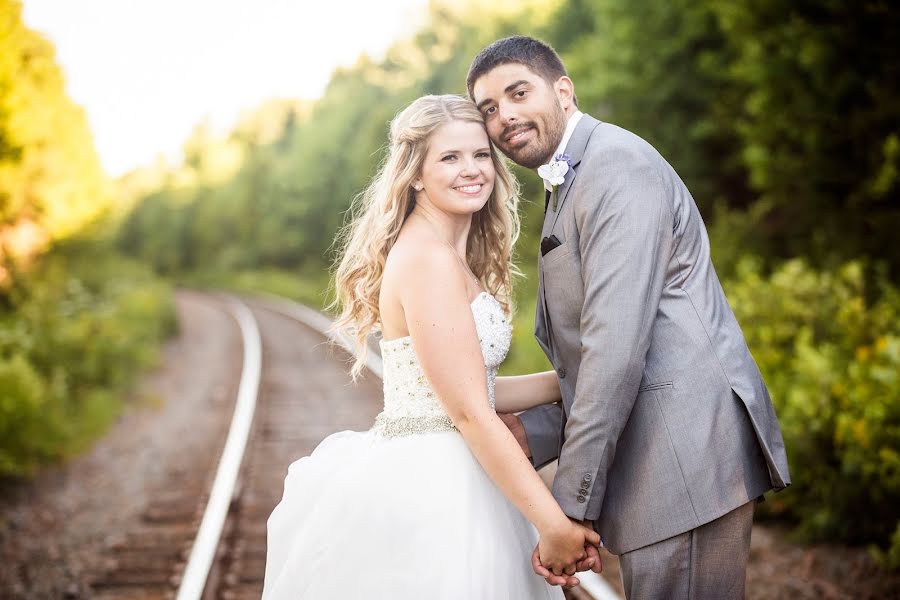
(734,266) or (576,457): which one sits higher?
(734,266)

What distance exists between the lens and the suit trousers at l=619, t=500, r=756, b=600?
7.59 feet

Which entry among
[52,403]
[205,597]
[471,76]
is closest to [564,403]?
[471,76]

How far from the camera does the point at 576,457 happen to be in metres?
2.28

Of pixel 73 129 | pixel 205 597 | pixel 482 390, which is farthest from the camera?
pixel 73 129

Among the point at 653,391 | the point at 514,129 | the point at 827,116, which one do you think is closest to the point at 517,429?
the point at 653,391

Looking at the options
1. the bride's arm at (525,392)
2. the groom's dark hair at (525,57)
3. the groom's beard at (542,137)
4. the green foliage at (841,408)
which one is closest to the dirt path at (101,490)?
the bride's arm at (525,392)

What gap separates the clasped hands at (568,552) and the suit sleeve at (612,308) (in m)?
0.06

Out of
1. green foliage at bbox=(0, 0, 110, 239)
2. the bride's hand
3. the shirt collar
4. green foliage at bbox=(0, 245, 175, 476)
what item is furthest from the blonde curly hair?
green foliage at bbox=(0, 0, 110, 239)

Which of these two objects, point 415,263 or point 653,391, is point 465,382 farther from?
point 653,391

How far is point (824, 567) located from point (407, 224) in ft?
12.0

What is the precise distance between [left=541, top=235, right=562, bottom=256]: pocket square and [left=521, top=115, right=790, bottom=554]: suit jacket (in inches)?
2.1

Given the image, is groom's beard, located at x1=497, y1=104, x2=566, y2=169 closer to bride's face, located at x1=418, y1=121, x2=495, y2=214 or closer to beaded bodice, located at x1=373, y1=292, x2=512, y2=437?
bride's face, located at x1=418, y1=121, x2=495, y2=214

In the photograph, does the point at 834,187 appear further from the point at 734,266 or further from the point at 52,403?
the point at 52,403

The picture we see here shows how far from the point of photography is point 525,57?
2521 mm
